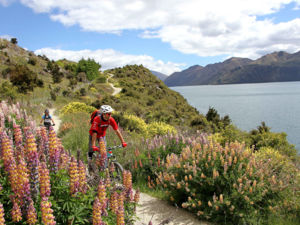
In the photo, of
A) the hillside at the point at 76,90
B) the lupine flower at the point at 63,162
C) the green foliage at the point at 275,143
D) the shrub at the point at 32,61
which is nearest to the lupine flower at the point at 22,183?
the lupine flower at the point at 63,162

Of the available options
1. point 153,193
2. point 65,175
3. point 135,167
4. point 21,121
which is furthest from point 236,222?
point 21,121

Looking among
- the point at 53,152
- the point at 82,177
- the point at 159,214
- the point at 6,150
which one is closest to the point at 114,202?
the point at 82,177

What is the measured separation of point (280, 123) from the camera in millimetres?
28484

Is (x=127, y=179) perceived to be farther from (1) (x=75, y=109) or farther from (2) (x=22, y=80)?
(2) (x=22, y=80)

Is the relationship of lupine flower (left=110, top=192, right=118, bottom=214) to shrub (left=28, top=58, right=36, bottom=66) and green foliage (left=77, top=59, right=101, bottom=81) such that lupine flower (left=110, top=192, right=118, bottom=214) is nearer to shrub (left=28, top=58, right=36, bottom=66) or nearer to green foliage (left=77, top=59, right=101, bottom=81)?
shrub (left=28, top=58, right=36, bottom=66)

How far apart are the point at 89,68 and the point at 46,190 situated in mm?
56116

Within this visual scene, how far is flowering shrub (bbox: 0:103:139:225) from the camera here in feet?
6.63

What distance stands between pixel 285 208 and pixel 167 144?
3246 millimetres

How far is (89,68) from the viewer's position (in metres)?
55.4

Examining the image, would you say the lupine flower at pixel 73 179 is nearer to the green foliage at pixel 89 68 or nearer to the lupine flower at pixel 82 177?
the lupine flower at pixel 82 177

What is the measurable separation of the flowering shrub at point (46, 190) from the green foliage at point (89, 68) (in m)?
54.3

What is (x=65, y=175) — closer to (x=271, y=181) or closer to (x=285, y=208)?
(x=271, y=181)

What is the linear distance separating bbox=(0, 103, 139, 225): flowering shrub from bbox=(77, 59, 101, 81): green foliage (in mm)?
54321

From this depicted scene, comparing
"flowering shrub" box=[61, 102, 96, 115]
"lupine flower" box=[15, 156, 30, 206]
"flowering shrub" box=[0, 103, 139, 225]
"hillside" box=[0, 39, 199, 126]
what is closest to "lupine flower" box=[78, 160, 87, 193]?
"flowering shrub" box=[0, 103, 139, 225]
